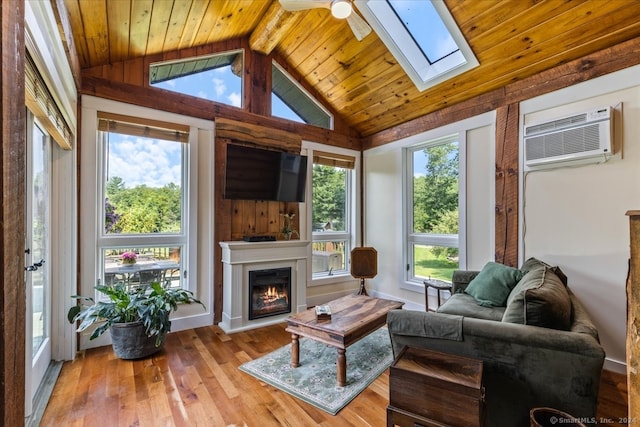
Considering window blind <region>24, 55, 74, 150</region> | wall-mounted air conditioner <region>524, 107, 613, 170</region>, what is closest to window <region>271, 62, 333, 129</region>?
window blind <region>24, 55, 74, 150</region>

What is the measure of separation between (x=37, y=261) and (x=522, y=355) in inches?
127

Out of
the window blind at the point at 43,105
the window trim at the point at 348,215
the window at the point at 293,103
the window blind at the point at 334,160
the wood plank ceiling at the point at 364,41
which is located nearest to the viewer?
the window blind at the point at 43,105

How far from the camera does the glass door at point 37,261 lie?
1905 mm

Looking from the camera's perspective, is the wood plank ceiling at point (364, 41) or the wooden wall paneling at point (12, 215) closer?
the wooden wall paneling at point (12, 215)

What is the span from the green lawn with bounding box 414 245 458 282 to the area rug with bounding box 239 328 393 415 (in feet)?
4.29

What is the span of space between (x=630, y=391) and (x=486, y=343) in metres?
0.58

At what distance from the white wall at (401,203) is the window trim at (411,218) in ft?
0.05

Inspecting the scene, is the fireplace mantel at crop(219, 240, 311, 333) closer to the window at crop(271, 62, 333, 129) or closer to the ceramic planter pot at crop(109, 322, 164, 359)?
the ceramic planter pot at crop(109, 322, 164, 359)

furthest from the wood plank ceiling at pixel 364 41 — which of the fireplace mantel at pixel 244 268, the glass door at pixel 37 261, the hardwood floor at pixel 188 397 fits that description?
the hardwood floor at pixel 188 397

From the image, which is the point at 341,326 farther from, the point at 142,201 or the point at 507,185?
the point at 142,201

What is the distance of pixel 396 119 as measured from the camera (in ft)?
13.7

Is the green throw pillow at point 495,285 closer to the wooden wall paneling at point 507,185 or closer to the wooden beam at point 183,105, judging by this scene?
the wooden wall paneling at point 507,185

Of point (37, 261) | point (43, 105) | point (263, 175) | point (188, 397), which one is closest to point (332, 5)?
point (263, 175)

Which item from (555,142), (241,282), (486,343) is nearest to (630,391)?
(486,343)
